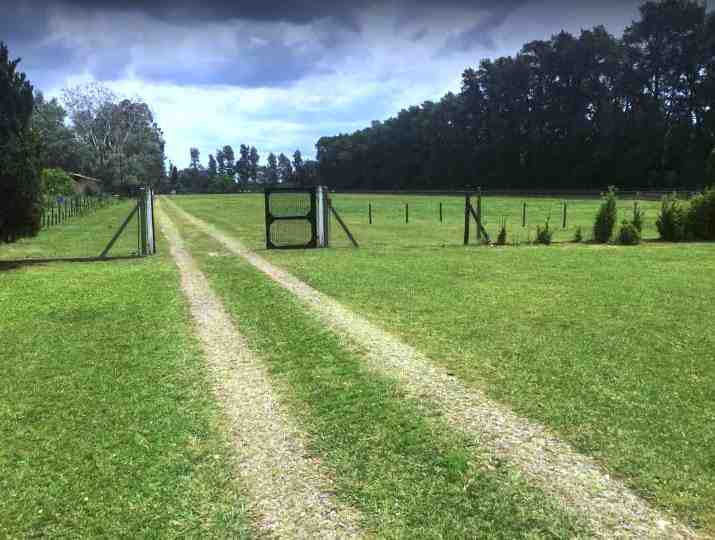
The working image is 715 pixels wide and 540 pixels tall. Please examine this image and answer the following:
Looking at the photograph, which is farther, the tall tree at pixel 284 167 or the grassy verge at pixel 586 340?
the tall tree at pixel 284 167

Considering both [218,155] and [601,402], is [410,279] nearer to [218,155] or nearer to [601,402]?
[601,402]

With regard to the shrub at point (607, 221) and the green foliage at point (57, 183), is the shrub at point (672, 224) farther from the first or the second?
the green foliage at point (57, 183)

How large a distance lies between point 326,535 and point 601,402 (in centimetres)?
269

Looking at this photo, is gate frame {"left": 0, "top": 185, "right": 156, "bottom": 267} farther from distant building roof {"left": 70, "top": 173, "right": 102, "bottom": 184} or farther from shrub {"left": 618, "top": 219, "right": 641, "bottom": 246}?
distant building roof {"left": 70, "top": 173, "right": 102, "bottom": 184}

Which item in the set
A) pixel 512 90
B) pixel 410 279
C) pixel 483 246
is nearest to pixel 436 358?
pixel 410 279

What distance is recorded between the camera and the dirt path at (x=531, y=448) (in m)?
2.98

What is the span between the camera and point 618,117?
72438 mm

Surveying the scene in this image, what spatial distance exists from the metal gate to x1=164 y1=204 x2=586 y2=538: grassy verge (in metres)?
9.78

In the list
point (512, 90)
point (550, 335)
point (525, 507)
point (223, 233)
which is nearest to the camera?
point (525, 507)

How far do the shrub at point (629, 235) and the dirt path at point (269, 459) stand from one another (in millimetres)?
14637

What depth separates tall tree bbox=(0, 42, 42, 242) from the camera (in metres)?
11.5

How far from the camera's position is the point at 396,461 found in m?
3.62

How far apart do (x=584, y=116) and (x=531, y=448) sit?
85267 mm

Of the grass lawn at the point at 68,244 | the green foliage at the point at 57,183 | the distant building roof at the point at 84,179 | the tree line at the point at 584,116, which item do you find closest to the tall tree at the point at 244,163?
the tree line at the point at 584,116
